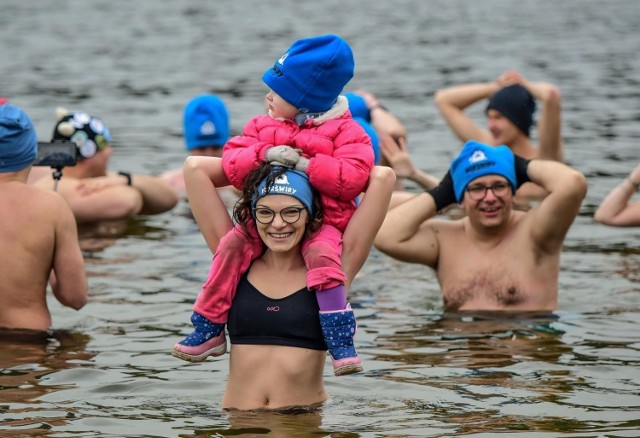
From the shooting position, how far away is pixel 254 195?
725 cm

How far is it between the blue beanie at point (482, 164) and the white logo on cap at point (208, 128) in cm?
443

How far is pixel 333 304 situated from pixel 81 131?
6392mm

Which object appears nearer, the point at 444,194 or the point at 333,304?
the point at 333,304

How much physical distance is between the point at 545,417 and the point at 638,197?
7.87m

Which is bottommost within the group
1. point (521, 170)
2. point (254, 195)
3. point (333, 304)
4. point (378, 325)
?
point (378, 325)

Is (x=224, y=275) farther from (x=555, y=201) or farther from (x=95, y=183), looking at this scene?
(x=95, y=183)

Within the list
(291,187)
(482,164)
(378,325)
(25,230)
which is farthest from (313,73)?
(378,325)

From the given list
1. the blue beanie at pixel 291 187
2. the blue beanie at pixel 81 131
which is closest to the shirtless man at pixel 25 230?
the blue beanie at pixel 291 187

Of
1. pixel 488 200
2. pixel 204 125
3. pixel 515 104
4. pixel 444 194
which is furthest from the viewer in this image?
pixel 204 125

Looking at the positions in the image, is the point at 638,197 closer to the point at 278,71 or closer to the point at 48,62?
the point at 278,71

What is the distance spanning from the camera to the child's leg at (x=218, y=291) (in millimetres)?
7340

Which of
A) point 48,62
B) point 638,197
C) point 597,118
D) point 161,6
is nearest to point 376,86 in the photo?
point 597,118

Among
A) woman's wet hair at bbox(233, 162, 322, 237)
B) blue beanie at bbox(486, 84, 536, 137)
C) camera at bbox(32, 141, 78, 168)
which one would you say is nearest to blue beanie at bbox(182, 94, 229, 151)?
blue beanie at bbox(486, 84, 536, 137)

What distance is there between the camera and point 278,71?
7.20 meters
